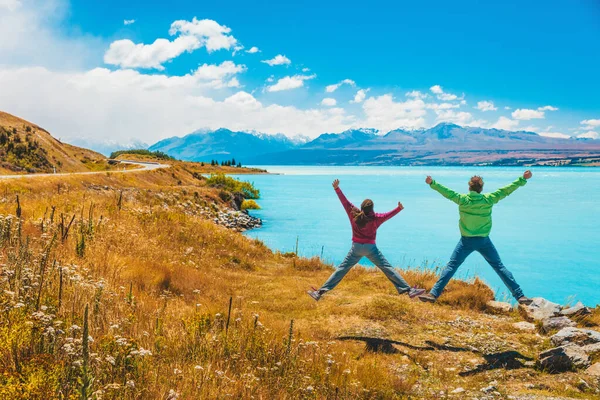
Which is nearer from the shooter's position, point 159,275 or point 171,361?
point 171,361

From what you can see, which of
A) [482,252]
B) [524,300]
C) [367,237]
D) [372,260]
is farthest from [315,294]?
[524,300]

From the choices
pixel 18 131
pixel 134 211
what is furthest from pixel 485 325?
pixel 18 131

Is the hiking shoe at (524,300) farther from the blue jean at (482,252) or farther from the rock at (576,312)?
the rock at (576,312)

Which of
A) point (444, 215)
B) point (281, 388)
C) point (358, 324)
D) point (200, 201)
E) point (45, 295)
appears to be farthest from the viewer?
point (444, 215)

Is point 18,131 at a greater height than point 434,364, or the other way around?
point 18,131

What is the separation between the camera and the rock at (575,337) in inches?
305

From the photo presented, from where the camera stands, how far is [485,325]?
31.4 ft

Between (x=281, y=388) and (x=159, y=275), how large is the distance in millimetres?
5824

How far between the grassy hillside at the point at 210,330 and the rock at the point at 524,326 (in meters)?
0.25

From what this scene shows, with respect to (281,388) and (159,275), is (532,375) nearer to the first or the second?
(281,388)

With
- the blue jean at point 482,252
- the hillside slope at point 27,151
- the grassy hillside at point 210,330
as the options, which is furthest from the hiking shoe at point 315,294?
the hillside slope at point 27,151

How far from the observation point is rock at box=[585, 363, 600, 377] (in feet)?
21.6

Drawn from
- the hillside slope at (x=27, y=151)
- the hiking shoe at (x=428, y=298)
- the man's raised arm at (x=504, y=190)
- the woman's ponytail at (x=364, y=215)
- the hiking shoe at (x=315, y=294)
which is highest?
the hillside slope at (x=27, y=151)

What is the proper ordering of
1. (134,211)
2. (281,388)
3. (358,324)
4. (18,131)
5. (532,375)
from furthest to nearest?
(18,131), (134,211), (358,324), (532,375), (281,388)
